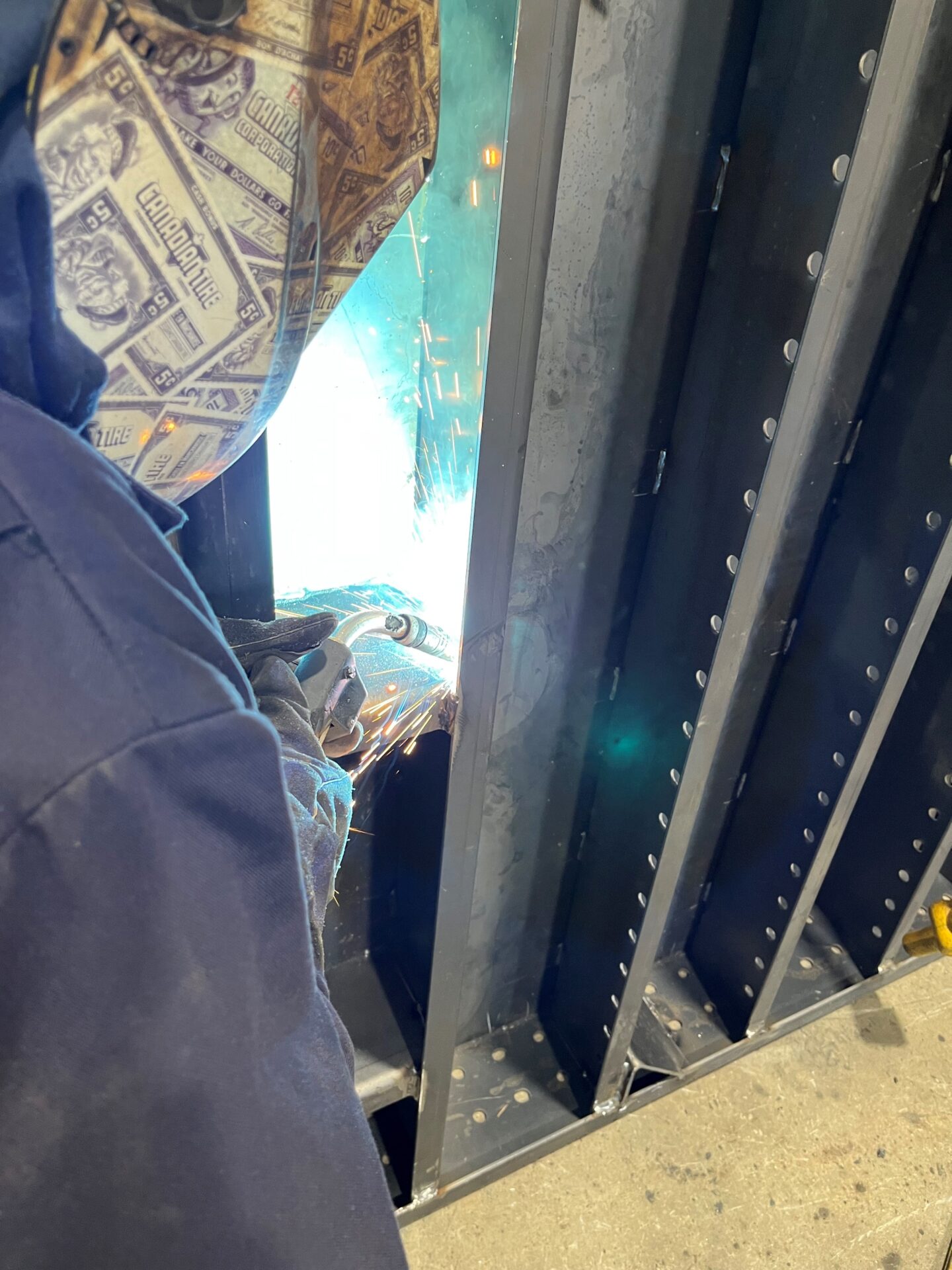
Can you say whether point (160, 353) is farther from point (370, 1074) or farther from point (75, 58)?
point (370, 1074)

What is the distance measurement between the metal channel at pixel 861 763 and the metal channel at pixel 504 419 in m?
0.66

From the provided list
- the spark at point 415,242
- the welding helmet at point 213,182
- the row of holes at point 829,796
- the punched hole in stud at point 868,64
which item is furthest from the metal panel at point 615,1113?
the punched hole in stud at point 868,64

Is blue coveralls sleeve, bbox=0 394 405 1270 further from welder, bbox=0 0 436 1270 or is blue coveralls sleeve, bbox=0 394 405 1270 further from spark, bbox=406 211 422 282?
spark, bbox=406 211 422 282

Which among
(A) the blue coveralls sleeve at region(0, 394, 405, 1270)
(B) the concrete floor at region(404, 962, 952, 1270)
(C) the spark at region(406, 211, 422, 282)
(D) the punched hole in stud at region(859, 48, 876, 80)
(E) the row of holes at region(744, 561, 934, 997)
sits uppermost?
(D) the punched hole in stud at region(859, 48, 876, 80)

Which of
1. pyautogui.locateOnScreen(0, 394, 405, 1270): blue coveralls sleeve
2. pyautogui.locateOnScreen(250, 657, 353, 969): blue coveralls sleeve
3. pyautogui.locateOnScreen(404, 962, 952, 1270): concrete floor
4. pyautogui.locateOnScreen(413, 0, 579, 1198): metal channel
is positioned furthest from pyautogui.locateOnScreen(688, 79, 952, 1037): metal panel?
pyautogui.locateOnScreen(0, 394, 405, 1270): blue coveralls sleeve

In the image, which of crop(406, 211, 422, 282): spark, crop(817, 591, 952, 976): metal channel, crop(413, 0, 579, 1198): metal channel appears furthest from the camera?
crop(817, 591, 952, 976): metal channel

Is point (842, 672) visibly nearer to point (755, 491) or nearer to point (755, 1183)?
point (755, 491)

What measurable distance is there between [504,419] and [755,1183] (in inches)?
63.1

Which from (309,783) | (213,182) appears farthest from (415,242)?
(309,783)

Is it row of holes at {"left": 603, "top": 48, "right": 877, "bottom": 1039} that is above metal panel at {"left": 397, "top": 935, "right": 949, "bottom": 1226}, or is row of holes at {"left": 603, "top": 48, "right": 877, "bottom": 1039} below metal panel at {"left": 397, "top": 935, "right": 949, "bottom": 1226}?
above

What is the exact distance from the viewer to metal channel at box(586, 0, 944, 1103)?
0.79 metres

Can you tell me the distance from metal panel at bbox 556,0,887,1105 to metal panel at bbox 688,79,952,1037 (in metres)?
0.08

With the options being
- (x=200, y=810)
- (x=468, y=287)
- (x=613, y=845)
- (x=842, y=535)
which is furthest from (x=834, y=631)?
(x=200, y=810)

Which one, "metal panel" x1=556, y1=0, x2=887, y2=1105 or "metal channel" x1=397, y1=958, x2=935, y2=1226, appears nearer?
"metal panel" x1=556, y1=0, x2=887, y2=1105
